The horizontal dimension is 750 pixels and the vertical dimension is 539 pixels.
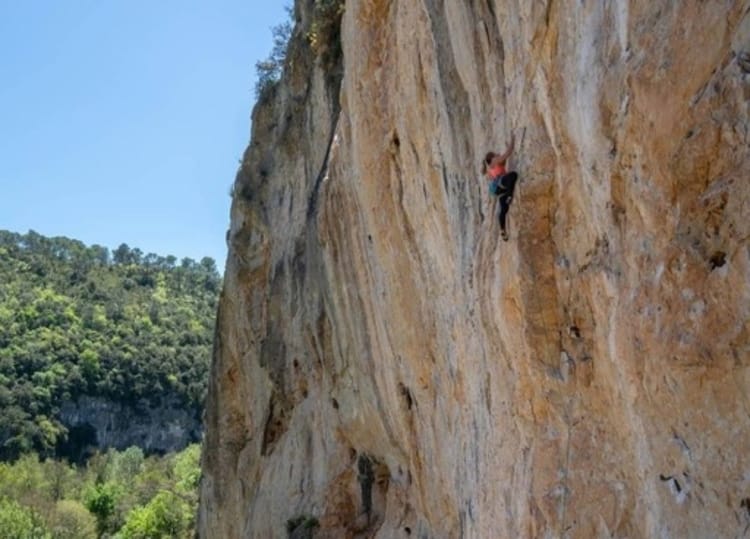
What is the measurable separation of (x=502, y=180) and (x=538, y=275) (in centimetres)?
92

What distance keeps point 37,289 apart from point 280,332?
90.2 m

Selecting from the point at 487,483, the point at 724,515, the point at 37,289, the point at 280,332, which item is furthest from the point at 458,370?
the point at 37,289

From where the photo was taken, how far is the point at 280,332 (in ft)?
60.2

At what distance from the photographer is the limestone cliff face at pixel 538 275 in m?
4.94

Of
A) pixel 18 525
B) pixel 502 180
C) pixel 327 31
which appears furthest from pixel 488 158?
pixel 18 525

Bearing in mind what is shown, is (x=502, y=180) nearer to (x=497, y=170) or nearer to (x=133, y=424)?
(x=497, y=170)

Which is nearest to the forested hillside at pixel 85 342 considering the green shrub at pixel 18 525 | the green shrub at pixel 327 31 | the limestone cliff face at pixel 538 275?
the green shrub at pixel 18 525

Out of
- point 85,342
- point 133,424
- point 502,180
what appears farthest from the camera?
point 133,424

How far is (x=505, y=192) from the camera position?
290 inches

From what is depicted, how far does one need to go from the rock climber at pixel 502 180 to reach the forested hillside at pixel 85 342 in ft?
251

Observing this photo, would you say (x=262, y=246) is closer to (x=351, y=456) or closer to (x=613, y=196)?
(x=351, y=456)

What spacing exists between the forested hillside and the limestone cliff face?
7097cm

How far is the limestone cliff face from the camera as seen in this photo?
16.2 ft

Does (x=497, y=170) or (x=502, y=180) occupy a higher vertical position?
(x=497, y=170)
